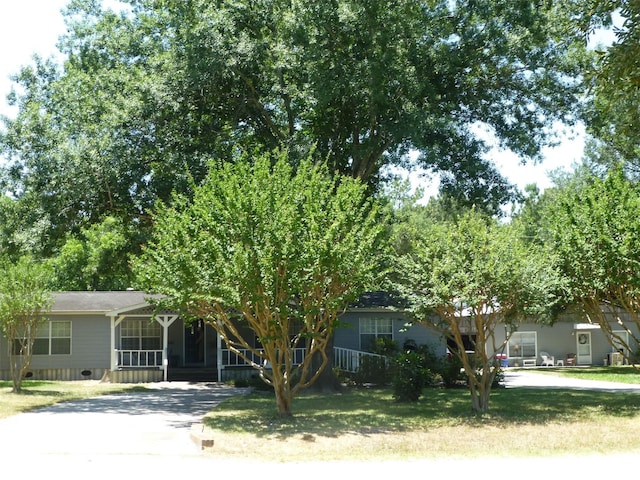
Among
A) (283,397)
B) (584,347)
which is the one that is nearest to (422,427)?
(283,397)

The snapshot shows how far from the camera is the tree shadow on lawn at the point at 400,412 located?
15320 millimetres

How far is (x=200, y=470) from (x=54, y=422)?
6.46 meters

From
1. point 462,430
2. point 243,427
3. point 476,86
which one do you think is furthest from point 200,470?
point 476,86

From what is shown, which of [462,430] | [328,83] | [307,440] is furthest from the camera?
[328,83]

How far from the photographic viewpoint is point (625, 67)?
905cm

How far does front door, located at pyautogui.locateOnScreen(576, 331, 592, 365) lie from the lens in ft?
133

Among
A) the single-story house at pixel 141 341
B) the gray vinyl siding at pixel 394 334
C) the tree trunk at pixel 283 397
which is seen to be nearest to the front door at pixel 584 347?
the single-story house at pixel 141 341

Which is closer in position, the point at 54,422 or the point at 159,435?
the point at 159,435

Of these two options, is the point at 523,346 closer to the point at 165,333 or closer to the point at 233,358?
the point at 233,358

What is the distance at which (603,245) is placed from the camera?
18.2m

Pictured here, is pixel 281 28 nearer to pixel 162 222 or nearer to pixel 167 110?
pixel 167 110

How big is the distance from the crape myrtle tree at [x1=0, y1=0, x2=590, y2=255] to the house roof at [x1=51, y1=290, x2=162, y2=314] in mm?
6795

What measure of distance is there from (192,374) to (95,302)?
5003mm

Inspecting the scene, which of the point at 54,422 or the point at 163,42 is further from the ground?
the point at 163,42
